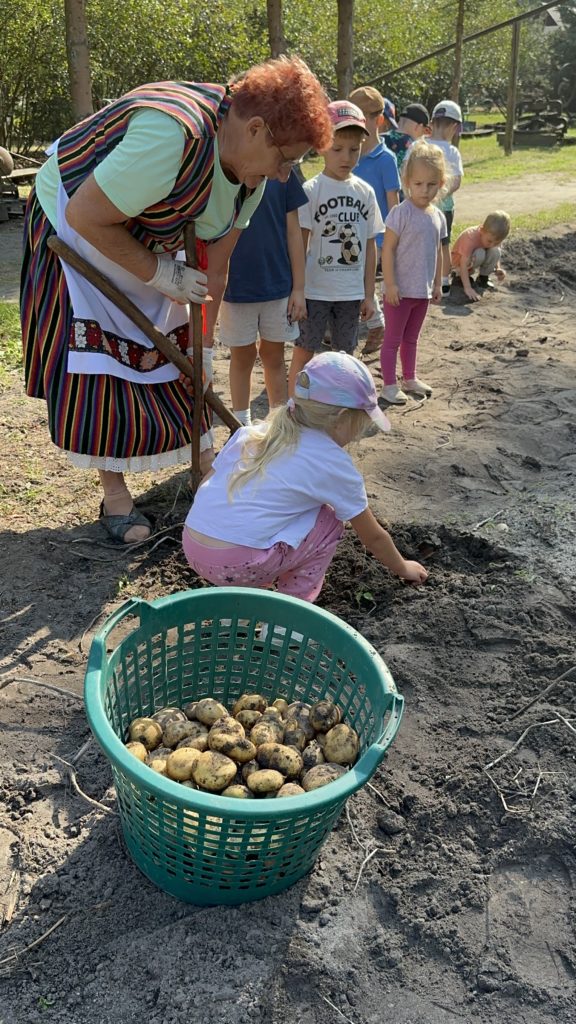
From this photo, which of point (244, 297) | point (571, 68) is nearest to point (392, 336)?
point (244, 297)

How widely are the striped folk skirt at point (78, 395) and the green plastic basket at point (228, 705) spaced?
0.96 meters

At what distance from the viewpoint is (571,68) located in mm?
26516

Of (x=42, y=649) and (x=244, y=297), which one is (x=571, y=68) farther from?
(x=42, y=649)

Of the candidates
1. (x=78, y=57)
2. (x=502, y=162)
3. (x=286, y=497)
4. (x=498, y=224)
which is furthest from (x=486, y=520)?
(x=502, y=162)

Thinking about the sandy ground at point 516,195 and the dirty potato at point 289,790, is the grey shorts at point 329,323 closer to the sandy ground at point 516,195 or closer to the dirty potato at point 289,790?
the dirty potato at point 289,790

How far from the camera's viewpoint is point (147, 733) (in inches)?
83.9

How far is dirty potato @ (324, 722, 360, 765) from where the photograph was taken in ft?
6.90

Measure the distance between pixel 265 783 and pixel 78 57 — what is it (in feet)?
23.1

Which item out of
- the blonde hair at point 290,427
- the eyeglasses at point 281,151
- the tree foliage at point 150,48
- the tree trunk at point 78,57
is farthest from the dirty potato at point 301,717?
the tree foliage at point 150,48

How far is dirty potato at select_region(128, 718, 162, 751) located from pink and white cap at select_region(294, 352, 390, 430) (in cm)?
104

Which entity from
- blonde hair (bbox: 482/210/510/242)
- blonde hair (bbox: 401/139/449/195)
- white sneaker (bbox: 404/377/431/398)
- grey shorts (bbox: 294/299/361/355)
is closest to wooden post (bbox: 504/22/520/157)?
blonde hair (bbox: 482/210/510/242)

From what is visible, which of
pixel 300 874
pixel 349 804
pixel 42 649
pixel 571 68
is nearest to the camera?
pixel 300 874

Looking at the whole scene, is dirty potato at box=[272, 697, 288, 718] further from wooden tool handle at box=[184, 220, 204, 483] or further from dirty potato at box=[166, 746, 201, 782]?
wooden tool handle at box=[184, 220, 204, 483]

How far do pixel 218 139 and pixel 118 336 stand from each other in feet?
2.58
